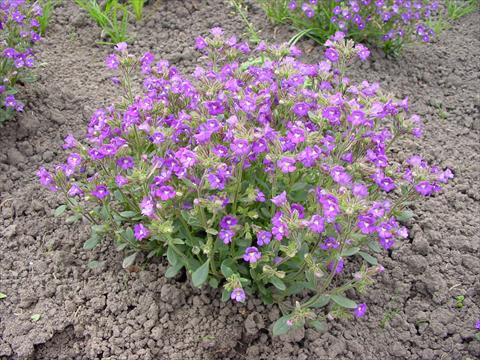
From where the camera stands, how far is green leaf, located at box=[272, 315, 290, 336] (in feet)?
8.94

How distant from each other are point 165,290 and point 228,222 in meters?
0.67

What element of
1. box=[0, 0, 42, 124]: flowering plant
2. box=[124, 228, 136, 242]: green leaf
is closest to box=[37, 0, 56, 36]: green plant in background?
box=[0, 0, 42, 124]: flowering plant

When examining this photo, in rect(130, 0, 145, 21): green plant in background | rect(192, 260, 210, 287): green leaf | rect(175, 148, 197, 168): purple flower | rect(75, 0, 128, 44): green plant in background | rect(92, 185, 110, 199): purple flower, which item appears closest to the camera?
rect(175, 148, 197, 168): purple flower

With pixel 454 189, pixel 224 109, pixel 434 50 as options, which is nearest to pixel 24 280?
pixel 224 109

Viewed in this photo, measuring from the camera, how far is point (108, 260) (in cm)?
327

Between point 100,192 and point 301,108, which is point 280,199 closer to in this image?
point 301,108

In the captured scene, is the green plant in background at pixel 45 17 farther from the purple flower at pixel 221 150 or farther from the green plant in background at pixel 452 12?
the green plant in background at pixel 452 12

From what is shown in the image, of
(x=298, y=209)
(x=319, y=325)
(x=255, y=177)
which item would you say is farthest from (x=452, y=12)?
(x=319, y=325)

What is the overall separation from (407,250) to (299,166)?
116 centimetres

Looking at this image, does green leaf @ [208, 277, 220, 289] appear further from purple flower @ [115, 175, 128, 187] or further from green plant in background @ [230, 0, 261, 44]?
green plant in background @ [230, 0, 261, 44]

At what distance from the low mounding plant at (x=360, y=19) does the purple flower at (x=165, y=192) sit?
2753 mm

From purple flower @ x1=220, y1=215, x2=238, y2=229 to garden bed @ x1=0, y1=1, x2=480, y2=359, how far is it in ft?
1.91

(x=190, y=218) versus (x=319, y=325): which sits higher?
(x=190, y=218)

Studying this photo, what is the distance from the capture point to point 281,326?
2.74m
